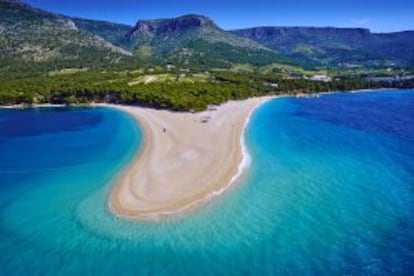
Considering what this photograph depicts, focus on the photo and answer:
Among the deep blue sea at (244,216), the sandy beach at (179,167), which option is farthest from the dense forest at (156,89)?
the deep blue sea at (244,216)

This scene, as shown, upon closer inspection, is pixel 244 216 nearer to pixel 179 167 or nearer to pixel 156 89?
pixel 179 167

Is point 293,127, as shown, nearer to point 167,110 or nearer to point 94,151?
→ point 167,110

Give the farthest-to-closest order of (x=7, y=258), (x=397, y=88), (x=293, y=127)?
(x=397, y=88) < (x=293, y=127) < (x=7, y=258)

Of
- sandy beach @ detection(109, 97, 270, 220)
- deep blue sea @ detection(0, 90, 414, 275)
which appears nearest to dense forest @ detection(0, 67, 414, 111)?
sandy beach @ detection(109, 97, 270, 220)

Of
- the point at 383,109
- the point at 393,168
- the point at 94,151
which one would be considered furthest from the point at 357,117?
the point at 94,151

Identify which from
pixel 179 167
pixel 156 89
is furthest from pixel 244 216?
pixel 156 89

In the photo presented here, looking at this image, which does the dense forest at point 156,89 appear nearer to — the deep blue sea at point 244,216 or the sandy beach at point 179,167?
the sandy beach at point 179,167

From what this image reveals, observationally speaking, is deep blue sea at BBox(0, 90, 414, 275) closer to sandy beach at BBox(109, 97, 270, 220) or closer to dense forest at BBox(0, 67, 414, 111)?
sandy beach at BBox(109, 97, 270, 220)
